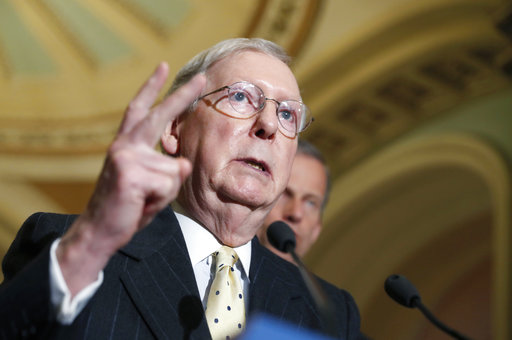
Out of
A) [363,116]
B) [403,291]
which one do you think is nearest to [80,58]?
[363,116]

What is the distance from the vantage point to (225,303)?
1.51 m

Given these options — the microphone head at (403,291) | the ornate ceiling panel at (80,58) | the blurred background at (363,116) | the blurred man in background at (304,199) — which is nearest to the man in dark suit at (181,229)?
the microphone head at (403,291)

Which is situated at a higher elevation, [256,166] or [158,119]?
[158,119]

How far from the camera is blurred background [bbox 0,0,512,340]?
4.68m

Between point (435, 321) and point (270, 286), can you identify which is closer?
point (435, 321)

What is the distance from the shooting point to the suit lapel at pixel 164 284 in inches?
54.6

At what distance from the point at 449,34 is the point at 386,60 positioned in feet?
1.79

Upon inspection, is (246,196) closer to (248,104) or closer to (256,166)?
(256,166)

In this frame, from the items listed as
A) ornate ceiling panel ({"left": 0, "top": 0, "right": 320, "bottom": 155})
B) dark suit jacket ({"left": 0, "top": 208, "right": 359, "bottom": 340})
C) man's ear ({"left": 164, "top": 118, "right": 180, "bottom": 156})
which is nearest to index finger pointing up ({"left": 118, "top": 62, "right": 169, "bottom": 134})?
dark suit jacket ({"left": 0, "top": 208, "right": 359, "bottom": 340})

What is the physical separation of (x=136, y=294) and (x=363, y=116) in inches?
172

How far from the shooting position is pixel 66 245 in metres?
1.11

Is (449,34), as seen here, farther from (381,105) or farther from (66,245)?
(66,245)

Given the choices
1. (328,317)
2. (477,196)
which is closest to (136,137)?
(328,317)

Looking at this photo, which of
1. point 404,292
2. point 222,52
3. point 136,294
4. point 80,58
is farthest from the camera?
point 80,58
